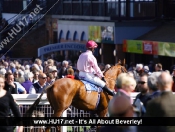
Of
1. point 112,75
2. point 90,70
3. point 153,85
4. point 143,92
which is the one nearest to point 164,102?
point 153,85

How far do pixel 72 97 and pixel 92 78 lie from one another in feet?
2.58

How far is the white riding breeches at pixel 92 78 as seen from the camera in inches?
656

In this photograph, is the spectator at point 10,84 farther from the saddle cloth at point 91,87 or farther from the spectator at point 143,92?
the spectator at point 143,92

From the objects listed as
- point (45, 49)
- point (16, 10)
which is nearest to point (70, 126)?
point (45, 49)

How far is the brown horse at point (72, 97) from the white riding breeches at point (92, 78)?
21 centimetres

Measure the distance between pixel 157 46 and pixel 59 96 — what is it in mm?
14125

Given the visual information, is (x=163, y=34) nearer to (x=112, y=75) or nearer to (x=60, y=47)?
(x=60, y=47)

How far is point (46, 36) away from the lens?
4928cm

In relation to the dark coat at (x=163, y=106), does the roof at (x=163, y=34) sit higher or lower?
lower

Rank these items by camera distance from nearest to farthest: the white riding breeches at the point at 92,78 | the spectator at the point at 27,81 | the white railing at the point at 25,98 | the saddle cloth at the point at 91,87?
the white railing at the point at 25,98 → the saddle cloth at the point at 91,87 → the white riding breeches at the point at 92,78 → the spectator at the point at 27,81

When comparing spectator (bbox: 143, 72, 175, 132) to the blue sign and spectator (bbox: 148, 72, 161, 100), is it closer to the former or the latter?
spectator (bbox: 148, 72, 161, 100)

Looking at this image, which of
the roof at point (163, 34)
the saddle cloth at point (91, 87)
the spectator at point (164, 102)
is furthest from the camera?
the roof at point (163, 34)

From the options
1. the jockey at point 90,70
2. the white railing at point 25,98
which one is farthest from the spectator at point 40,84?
the white railing at point 25,98

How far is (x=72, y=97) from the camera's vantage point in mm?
16141
